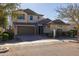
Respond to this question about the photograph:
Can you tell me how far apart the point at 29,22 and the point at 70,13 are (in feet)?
2.09

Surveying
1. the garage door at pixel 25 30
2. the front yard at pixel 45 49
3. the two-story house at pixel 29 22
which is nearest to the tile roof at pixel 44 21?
the two-story house at pixel 29 22

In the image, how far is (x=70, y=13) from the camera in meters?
3.90

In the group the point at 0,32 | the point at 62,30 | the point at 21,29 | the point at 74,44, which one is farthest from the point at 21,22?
the point at 74,44

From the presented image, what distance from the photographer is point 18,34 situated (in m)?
3.96

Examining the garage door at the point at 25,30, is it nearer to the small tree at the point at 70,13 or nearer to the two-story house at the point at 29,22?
the two-story house at the point at 29,22

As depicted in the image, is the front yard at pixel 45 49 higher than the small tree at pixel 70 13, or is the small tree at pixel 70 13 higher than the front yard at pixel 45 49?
the small tree at pixel 70 13

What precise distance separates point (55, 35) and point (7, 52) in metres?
0.78

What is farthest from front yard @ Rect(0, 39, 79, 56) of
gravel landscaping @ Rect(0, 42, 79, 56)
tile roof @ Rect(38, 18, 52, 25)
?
tile roof @ Rect(38, 18, 52, 25)

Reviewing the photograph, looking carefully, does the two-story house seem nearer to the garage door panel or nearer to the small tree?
the garage door panel

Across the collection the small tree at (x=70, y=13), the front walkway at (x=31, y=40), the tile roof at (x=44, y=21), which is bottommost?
the front walkway at (x=31, y=40)

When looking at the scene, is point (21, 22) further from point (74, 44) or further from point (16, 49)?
point (74, 44)

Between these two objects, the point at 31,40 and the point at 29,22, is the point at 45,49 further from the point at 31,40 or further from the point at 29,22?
the point at 29,22

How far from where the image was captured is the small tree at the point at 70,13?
3.88 meters

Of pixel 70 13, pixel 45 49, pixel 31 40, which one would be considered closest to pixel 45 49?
pixel 45 49
